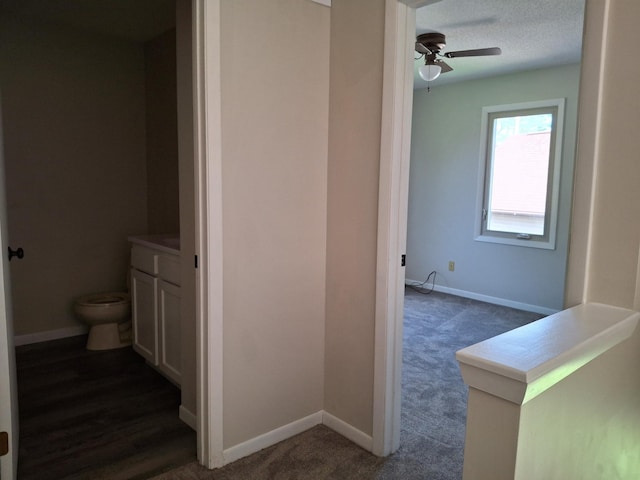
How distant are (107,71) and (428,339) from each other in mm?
3388

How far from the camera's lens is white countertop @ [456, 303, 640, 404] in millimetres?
938

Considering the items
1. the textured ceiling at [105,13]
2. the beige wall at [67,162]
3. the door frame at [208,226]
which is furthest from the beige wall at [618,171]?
the beige wall at [67,162]

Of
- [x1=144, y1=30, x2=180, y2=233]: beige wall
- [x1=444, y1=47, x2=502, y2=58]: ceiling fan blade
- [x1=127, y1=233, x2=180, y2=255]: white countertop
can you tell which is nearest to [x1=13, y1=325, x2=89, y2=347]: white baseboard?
[x1=144, y1=30, x2=180, y2=233]: beige wall

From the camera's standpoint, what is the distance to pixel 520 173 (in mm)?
4805

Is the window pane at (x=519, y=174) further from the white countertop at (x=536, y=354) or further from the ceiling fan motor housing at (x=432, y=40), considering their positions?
the white countertop at (x=536, y=354)

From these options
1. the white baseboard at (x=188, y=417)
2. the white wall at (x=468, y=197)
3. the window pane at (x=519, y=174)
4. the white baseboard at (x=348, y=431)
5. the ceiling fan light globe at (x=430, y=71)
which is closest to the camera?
the white baseboard at (x=348, y=431)

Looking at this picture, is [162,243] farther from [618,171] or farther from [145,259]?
[618,171]

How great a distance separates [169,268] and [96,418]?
865mm

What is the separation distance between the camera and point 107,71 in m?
3.79

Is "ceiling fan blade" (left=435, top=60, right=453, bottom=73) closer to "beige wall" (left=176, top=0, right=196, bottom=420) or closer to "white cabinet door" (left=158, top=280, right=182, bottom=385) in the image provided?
"beige wall" (left=176, top=0, right=196, bottom=420)

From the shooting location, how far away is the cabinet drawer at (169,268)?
2615 millimetres

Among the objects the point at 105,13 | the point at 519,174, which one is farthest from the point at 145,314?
the point at 519,174

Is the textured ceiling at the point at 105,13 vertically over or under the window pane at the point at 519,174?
over

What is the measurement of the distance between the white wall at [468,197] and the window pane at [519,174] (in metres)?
0.18
